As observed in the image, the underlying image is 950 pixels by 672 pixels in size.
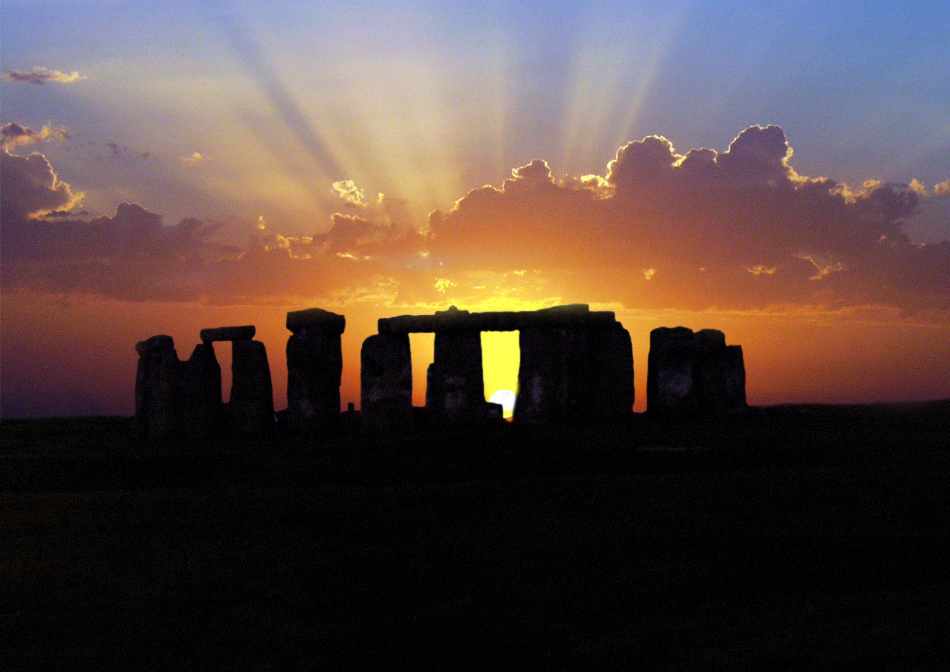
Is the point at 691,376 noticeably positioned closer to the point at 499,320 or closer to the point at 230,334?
the point at 499,320

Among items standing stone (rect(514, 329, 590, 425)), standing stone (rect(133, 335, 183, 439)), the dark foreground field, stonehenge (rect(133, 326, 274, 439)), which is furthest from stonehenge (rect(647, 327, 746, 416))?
standing stone (rect(133, 335, 183, 439))

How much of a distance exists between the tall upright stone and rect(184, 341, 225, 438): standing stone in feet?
6.18

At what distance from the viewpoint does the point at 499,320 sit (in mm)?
21812

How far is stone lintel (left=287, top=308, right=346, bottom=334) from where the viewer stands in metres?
21.5

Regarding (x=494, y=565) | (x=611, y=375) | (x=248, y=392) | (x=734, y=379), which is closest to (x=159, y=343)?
(x=248, y=392)

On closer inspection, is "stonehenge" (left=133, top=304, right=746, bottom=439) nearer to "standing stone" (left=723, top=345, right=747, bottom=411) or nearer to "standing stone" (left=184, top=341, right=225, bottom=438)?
"standing stone" (left=184, top=341, right=225, bottom=438)

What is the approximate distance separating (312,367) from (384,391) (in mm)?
2124

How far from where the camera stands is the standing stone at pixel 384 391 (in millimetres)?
20547

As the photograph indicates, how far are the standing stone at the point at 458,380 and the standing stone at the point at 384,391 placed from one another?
1.19 meters

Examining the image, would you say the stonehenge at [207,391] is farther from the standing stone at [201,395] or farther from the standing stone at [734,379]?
the standing stone at [734,379]

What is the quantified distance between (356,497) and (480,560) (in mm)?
3267

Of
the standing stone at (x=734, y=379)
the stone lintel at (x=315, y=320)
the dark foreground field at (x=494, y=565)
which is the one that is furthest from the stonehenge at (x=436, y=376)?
the dark foreground field at (x=494, y=565)

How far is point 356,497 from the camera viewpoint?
457 inches

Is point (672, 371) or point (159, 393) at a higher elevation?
point (672, 371)
